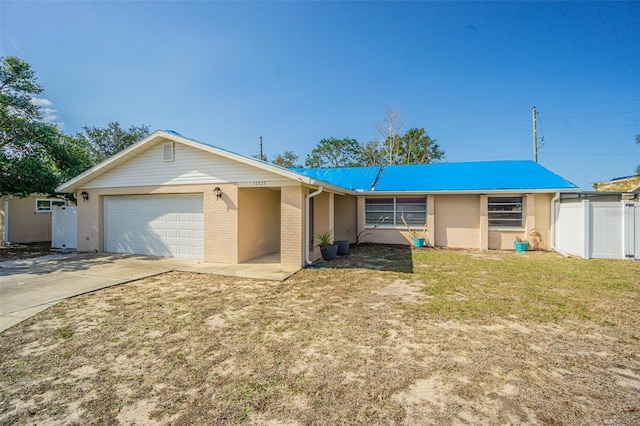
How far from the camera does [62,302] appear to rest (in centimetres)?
551

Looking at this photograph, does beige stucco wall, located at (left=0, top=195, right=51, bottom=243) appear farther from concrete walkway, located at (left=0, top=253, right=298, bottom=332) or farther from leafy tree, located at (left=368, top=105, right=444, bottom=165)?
leafy tree, located at (left=368, top=105, right=444, bottom=165)

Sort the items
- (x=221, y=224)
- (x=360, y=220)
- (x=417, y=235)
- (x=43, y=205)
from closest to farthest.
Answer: (x=221, y=224) → (x=417, y=235) → (x=360, y=220) → (x=43, y=205)

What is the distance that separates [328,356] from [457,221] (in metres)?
11.7

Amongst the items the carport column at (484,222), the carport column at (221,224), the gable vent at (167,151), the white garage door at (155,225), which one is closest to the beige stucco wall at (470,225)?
the carport column at (484,222)

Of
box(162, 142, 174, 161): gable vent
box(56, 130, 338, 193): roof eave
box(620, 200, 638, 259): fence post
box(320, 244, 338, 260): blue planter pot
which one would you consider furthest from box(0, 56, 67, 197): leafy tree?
box(620, 200, 638, 259): fence post

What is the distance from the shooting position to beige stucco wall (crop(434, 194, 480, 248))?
12922 millimetres

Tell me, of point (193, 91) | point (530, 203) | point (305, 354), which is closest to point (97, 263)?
point (193, 91)

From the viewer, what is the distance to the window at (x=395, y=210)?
13.7 m

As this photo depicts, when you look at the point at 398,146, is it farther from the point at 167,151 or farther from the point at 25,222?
the point at 25,222

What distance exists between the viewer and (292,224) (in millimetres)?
8578

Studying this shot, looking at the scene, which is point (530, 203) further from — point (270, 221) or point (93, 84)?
point (93, 84)

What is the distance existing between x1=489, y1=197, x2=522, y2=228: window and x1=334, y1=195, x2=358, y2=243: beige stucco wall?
6.32 meters

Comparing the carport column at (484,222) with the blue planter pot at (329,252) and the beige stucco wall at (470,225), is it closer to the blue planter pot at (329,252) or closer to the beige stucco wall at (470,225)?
the beige stucco wall at (470,225)

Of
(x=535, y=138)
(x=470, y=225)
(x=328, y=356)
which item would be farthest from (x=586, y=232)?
(x=535, y=138)
